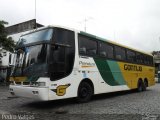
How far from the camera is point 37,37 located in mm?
10445

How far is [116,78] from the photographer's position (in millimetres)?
14461

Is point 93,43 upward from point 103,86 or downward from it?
upward

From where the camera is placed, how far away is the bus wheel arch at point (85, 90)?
37.2 feet

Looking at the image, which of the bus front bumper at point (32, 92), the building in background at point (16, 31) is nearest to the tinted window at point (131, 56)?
the bus front bumper at point (32, 92)

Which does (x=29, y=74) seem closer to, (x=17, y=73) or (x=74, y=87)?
(x=17, y=73)

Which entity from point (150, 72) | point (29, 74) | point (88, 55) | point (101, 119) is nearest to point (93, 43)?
point (88, 55)

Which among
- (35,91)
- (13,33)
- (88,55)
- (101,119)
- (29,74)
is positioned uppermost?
(13,33)

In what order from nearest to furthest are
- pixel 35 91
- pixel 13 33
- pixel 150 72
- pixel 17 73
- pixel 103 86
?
pixel 35 91 → pixel 17 73 → pixel 103 86 → pixel 150 72 → pixel 13 33

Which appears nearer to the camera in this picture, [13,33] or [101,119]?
[101,119]

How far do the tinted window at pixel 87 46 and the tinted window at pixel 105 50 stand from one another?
561 millimetres

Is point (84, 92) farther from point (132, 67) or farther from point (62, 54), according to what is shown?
point (132, 67)

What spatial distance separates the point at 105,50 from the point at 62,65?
4067mm

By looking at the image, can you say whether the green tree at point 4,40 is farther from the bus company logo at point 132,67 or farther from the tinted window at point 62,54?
the tinted window at point 62,54

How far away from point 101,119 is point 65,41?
13.2 ft
